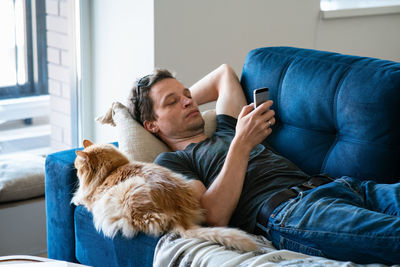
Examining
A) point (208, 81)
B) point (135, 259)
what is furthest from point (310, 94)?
point (135, 259)

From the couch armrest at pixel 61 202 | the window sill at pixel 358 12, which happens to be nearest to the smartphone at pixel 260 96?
the couch armrest at pixel 61 202

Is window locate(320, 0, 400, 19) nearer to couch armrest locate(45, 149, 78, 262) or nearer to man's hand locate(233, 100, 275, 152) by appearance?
man's hand locate(233, 100, 275, 152)

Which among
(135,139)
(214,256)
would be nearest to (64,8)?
(135,139)

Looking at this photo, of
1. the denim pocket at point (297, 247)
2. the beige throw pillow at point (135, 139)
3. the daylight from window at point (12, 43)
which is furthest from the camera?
the daylight from window at point (12, 43)

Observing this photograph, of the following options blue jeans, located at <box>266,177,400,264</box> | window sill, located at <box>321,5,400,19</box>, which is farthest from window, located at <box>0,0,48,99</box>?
window sill, located at <box>321,5,400,19</box>

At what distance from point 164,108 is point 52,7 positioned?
1.23 m

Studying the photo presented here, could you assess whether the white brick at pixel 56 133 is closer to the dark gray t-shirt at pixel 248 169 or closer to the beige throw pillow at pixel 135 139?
the beige throw pillow at pixel 135 139

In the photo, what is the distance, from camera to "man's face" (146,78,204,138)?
187cm

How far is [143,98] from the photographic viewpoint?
195cm

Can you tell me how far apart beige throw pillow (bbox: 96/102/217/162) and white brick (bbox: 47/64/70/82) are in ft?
3.14

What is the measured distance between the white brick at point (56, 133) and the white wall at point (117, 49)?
0.18 metres

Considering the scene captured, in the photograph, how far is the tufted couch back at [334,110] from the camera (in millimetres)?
1690

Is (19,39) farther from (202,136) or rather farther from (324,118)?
(324,118)

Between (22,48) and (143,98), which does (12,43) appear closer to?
(22,48)
